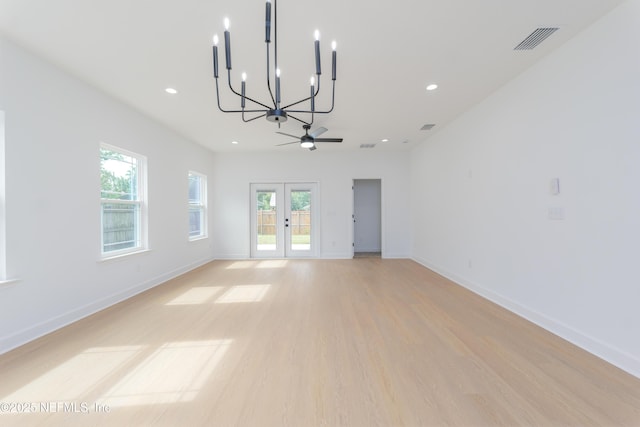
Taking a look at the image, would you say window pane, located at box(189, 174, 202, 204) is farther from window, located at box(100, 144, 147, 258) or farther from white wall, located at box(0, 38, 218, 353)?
white wall, located at box(0, 38, 218, 353)

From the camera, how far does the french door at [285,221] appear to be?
662 centimetres

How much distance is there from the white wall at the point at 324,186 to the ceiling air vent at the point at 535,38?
4140 millimetres

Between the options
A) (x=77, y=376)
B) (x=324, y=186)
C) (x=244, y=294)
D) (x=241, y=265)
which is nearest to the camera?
(x=77, y=376)

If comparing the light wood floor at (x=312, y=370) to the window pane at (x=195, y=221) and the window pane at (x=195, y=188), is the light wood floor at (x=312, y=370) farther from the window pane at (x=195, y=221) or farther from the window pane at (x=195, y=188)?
the window pane at (x=195, y=188)

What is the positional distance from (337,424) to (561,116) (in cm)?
327

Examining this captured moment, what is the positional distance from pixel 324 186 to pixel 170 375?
5208 mm

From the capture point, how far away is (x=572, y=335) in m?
2.30

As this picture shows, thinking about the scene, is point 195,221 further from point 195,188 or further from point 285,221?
point 285,221

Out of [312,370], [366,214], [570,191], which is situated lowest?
[312,370]

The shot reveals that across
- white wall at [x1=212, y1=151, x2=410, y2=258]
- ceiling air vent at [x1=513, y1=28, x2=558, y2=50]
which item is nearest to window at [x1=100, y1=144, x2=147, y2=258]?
white wall at [x1=212, y1=151, x2=410, y2=258]

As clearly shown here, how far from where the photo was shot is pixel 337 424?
144 cm

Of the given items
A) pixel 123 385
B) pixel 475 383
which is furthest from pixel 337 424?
pixel 123 385

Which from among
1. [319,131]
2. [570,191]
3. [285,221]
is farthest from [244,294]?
[570,191]

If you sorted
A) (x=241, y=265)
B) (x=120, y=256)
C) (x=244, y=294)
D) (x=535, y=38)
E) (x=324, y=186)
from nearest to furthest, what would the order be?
(x=535, y=38)
(x=120, y=256)
(x=244, y=294)
(x=241, y=265)
(x=324, y=186)
